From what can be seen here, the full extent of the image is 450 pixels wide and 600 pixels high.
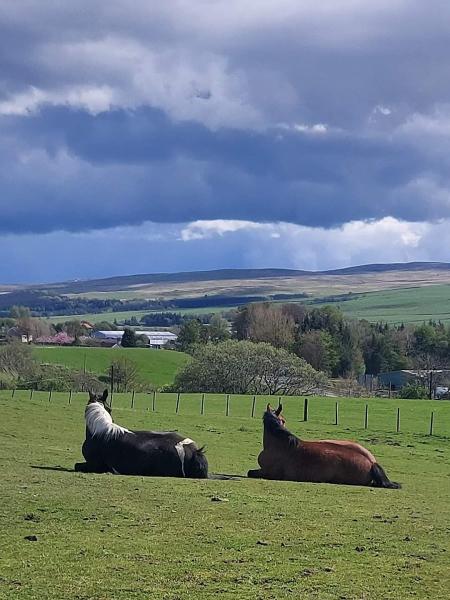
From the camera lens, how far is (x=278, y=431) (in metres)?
18.0

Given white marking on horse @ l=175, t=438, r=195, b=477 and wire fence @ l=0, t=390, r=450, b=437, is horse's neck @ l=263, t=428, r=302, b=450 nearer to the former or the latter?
white marking on horse @ l=175, t=438, r=195, b=477

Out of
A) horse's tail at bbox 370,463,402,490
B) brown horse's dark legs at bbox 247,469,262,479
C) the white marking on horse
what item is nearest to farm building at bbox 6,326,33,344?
brown horse's dark legs at bbox 247,469,262,479

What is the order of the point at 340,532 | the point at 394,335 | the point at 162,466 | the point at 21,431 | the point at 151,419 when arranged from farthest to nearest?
the point at 394,335 < the point at 151,419 < the point at 21,431 < the point at 162,466 < the point at 340,532

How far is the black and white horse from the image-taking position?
16.8 m

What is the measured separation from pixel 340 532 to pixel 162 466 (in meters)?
5.91

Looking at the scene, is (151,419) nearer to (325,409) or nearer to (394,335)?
(325,409)

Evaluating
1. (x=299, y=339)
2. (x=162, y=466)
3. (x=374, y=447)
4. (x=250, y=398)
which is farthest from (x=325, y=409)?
(x=299, y=339)

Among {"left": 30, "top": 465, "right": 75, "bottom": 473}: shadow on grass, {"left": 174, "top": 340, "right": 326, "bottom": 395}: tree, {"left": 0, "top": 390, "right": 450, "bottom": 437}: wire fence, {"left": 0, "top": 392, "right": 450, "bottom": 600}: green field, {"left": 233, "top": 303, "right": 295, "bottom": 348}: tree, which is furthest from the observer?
{"left": 233, "top": 303, "right": 295, "bottom": 348}: tree

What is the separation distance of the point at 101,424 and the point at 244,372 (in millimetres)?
60909

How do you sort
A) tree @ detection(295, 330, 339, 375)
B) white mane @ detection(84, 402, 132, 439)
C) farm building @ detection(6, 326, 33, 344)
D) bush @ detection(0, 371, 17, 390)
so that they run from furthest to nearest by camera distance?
1. farm building @ detection(6, 326, 33, 344)
2. tree @ detection(295, 330, 339, 375)
3. bush @ detection(0, 371, 17, 390)
4. white mane @ detection(84, 402, 132, 439)

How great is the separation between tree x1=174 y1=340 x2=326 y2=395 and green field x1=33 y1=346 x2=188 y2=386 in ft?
39.7

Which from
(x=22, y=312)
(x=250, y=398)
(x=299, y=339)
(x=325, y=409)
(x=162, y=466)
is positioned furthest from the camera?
(x=22, y=312)

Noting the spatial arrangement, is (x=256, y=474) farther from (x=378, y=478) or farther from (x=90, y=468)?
(x=90, y=468)

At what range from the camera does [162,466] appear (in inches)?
661
